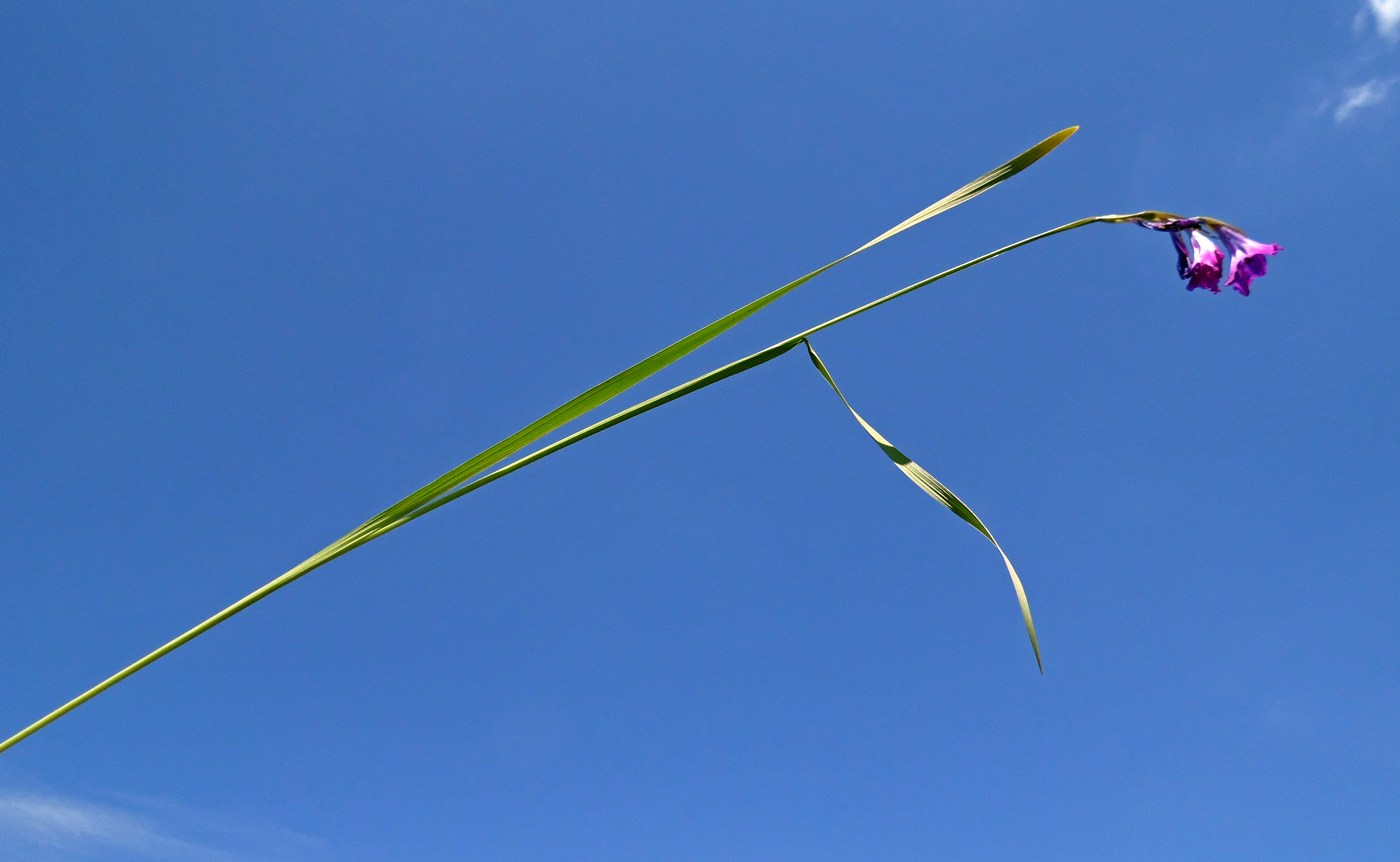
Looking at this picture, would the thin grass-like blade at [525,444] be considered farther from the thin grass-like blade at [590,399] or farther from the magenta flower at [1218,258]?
the magenta flower at [1218,258]

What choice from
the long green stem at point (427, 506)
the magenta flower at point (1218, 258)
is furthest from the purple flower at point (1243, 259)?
the long green stem at point (427, 506)

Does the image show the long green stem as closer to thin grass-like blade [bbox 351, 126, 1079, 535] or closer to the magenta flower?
thin grass-like blade [bbox 351, 126, 1079, 535]

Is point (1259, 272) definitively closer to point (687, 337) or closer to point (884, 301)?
point (884, 301)

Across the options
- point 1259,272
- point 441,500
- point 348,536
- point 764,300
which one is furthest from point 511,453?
point 1259,272

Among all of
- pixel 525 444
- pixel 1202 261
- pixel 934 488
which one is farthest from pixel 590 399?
pixel 1202 261

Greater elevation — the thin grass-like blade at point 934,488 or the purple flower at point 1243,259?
the purple flower at point 1243,259

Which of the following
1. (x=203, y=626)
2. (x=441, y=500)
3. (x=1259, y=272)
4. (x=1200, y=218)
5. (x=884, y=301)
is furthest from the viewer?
(x=1259, y=272)

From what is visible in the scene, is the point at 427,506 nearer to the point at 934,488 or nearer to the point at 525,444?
the point at 525,444

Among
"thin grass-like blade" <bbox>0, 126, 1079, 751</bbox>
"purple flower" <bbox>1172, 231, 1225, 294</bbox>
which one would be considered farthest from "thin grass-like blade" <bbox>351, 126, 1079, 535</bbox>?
"purple flower" <bbox>1172, 231, 1225, 294</bbox>

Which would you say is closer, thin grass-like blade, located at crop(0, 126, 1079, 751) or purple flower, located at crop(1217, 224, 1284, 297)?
thin grass-like blade, located at crop(0, 126, 1079, 751)

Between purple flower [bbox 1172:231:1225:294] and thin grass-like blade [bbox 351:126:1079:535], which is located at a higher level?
purple flower [bbox 1172:231:1225:294]

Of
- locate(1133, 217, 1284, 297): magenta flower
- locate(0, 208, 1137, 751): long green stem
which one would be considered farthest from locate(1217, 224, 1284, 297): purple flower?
locate(0, 208, 1137, 751): long green stem
